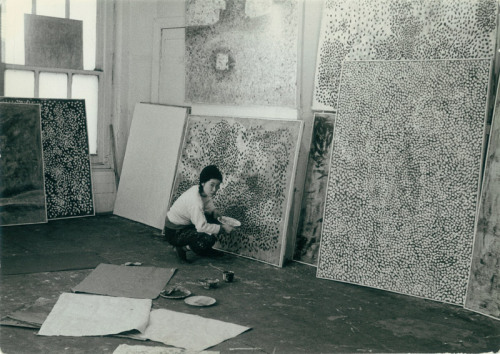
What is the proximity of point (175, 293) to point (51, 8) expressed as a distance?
10.8ft

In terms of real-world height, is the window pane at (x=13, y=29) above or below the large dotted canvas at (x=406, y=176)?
above

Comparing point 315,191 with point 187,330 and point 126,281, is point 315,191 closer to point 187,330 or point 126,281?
point 126,281

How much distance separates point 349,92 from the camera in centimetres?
424

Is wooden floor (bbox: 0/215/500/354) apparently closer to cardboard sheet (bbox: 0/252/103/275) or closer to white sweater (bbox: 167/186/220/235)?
cardboard sheet (bbox: 0/252/103/275)

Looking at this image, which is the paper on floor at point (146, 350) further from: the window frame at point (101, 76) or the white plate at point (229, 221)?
the window frame at point (101, 76)

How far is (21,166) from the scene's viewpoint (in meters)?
5.45

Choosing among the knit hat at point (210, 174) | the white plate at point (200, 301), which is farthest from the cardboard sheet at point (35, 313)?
the knit hat at point (210, 174)

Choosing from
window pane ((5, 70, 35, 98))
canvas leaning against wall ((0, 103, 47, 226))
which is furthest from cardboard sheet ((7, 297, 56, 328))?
window pane ((5, 70, 35, 98))

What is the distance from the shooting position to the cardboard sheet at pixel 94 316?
308 cm

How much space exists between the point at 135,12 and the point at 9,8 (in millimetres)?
1213

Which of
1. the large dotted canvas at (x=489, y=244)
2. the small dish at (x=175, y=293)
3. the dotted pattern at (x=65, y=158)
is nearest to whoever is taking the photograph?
the large dotted canvas at (x=489, y=244)

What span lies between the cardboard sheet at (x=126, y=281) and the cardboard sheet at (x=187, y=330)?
0.37 metres

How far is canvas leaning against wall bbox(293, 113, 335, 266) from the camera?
4527 mm

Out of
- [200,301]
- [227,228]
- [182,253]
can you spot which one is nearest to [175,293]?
[200,301]
